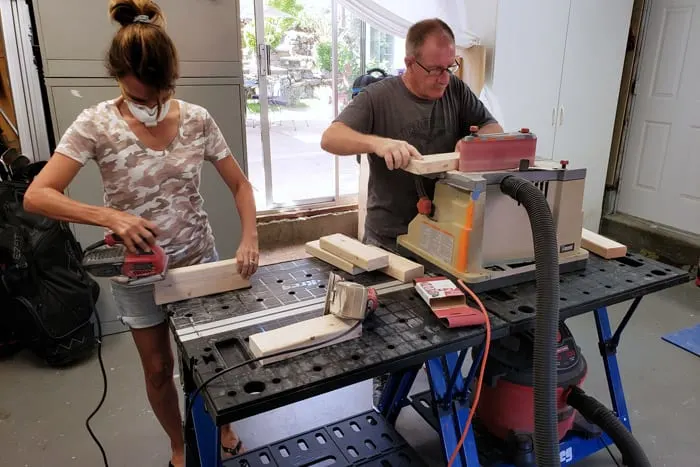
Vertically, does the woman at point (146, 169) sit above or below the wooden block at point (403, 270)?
above

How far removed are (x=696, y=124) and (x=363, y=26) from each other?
223 centimetres

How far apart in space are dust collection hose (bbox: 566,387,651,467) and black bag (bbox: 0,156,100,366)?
189cm

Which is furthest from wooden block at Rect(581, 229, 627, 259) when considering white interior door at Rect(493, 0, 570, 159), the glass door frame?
the glass door frame

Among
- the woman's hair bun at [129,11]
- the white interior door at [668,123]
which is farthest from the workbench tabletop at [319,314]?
the white interior door at [668,123]

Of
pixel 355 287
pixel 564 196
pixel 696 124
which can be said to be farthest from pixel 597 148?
pixel 355 287

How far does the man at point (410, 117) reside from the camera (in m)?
1.63

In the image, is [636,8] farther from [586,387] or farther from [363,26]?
[586,387]

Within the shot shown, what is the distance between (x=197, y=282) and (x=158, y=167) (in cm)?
32

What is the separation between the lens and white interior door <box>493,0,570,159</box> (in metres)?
2.97

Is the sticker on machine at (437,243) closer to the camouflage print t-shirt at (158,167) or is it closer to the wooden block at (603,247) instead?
the wooden block at (603,247)

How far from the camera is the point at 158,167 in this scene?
1.33 m

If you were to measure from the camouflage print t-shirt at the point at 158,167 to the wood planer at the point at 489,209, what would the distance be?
1.85ft

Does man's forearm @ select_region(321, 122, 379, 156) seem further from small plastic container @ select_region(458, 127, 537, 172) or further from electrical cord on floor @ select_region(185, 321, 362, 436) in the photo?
electrical cord on floor @ select_region(185, 321, 362, 436)

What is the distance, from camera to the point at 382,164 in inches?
67.6
